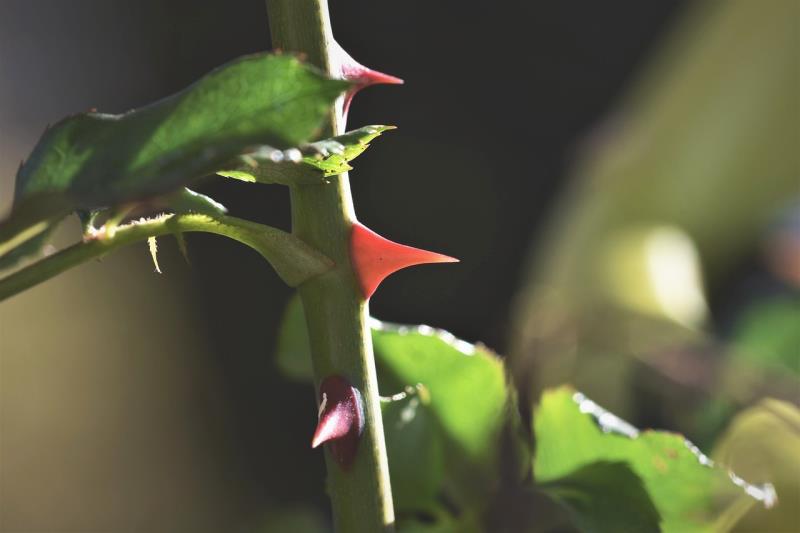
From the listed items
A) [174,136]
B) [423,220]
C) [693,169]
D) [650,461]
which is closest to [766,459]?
[650,461]

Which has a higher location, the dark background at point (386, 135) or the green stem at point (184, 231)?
the green stem at point (184, 231)

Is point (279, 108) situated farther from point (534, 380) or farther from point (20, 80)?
point (20, 80)

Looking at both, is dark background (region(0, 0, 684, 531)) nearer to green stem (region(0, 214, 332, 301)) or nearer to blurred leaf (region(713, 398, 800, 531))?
blurred leaf (region(713, 398, 800, 531))

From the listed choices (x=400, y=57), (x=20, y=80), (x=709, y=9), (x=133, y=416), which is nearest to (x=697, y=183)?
(x=709, y=9)

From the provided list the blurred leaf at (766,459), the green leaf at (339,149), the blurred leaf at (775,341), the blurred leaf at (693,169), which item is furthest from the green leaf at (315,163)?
the blurred leaf at (693,169)

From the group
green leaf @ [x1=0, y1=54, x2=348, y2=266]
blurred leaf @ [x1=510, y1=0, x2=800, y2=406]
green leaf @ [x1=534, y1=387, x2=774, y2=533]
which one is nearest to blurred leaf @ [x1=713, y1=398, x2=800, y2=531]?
green leaf @ [x1=534, y1=387, x2=774, y2=533]

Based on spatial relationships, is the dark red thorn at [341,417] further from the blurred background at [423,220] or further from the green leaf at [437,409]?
the blurred background at [423,220]
